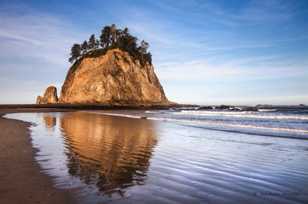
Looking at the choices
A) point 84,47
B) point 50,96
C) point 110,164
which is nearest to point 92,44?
point 84,47

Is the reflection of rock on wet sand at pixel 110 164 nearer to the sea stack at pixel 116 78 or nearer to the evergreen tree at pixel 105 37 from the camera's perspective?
the sea stack at pixel 116 78

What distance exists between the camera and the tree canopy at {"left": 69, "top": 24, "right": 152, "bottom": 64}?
9250cm

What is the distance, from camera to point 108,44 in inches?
3898

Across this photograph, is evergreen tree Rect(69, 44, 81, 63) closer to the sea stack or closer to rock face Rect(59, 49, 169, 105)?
the sea stack

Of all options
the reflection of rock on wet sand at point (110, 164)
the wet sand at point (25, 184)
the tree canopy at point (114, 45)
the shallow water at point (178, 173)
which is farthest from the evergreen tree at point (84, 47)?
the wet sand at point (25, 184)

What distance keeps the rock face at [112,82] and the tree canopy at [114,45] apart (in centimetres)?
454

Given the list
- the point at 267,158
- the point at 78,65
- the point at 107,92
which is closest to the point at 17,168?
the point at 267,158

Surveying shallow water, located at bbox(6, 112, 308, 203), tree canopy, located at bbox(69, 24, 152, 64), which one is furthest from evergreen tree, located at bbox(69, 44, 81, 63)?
shallow water, located at bbox(6, 112, 308, 203)

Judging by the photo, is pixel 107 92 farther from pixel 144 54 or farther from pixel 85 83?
pixel 144 54

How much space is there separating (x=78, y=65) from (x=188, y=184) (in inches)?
3558

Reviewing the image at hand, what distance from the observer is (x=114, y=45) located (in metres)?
92.0

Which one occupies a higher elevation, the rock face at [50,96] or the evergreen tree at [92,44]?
the evergreen tree at [92,44]

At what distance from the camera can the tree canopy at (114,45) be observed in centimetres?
9250

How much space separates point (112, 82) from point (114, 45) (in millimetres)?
17329
